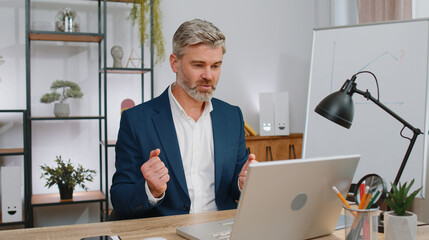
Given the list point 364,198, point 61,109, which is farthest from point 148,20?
point 364,198

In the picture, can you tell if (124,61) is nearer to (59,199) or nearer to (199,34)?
(59,199)

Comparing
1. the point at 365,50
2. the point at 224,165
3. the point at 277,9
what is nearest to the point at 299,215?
the point at 224,165

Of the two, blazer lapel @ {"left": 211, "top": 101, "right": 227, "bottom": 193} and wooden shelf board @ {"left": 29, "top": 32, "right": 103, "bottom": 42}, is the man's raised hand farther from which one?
wooden shelf board @ {"left": 29, "top": 32, "right": 103, "bottom": 42}

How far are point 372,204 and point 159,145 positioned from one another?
0.96 metres

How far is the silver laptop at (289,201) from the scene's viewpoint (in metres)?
0.98

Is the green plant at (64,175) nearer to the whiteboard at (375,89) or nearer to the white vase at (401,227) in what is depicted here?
the whiteboard at (375,89)

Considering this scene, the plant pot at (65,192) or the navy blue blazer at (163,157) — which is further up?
the navy blue blazer at (163,157)

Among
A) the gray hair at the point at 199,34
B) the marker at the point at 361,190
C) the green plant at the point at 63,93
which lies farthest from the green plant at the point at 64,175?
the marker at the point at 361,190

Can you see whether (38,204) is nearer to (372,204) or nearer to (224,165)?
(224,165)

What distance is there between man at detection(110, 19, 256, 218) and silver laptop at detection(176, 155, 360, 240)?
1.76 ft

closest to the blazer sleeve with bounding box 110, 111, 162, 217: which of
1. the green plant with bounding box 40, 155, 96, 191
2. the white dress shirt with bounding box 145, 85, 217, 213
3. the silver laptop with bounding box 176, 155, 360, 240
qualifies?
the white dress shirt with bounding box 145, 85, 217, 213

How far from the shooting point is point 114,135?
141 inches

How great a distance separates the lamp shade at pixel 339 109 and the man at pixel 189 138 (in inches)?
15.1

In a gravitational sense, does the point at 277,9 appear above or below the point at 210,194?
above
